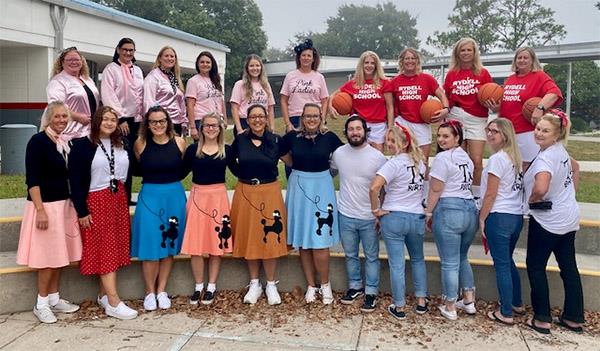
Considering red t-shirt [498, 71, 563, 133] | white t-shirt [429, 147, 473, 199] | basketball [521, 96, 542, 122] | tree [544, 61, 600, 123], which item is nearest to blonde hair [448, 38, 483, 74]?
red t-shirt [498, 71, 563, 133]

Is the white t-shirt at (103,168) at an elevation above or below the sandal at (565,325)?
above

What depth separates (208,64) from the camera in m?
5.39

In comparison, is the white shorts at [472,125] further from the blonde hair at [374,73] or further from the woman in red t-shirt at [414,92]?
the blonde hair at [374,73]

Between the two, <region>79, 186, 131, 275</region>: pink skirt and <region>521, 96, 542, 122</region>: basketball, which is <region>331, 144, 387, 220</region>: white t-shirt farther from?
<region>79, 186, 131, 275</region>: pink skirt

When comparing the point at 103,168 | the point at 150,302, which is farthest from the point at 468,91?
the point at 150,302

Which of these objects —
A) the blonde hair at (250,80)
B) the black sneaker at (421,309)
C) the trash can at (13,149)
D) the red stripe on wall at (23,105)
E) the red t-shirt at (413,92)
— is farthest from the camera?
the red stripe on wall at (23,105)

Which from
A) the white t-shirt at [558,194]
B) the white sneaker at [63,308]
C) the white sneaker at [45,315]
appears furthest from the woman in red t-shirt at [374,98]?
the white sneaker at [45,315]

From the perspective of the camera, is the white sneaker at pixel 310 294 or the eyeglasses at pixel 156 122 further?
the white sneaker at pixel 310 294

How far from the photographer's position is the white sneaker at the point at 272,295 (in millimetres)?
4641

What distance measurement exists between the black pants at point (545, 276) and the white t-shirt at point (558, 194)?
3.7 inches

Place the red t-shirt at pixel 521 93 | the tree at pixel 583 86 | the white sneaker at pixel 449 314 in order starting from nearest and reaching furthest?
the white sneaker at pixel 449 314 → the red t-shirt at pixel 521 93 → the tree at pixel 583 86

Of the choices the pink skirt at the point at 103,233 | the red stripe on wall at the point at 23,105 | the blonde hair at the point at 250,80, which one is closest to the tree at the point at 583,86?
the red stripe on wall at the point at 23,105

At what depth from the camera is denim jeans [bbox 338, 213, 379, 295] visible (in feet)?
14.6

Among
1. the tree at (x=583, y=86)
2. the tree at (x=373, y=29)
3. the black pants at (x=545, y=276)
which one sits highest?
the tree at (x=373, y=29)
